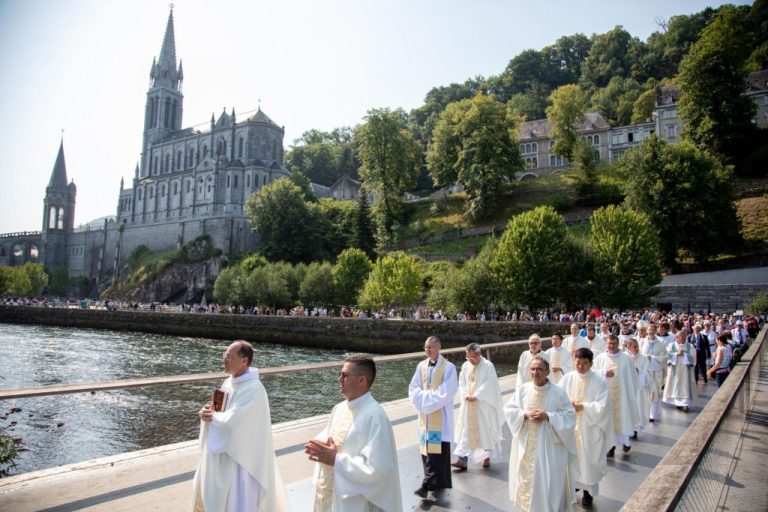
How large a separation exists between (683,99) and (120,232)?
9747 cm

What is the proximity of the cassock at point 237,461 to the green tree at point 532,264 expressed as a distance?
1536 inches

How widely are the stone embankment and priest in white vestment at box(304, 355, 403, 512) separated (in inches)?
1223

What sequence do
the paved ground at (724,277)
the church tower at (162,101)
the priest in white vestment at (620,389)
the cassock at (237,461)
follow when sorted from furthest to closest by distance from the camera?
the church tower at (162,101) < the paved ground at (724,277) < the priest in white vestment at (620,389) < the cassock at (237,461)

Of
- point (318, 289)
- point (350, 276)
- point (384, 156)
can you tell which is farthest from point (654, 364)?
point (384, 156)

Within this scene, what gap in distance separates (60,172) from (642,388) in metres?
138

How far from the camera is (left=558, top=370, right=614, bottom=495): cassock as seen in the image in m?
6.88

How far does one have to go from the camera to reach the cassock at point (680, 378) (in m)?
13.2

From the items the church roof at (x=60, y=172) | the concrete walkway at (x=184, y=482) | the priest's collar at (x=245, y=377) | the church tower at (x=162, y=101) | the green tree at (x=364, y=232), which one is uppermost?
the church tower at (x=162, y=101)

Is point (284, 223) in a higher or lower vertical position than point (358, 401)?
higher

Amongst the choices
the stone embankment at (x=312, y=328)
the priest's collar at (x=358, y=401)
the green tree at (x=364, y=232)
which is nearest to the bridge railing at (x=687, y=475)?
the priest's collar at (x=358, y=401)

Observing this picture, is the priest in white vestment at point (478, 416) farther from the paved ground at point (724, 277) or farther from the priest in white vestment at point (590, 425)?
the paved ground at point (724, 277)

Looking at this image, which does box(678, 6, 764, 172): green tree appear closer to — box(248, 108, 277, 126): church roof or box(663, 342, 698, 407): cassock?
box(663, 342, 698, 407): cassock

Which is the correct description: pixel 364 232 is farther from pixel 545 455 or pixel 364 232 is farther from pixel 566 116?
pixel 545 455

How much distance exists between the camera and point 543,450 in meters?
5.94
